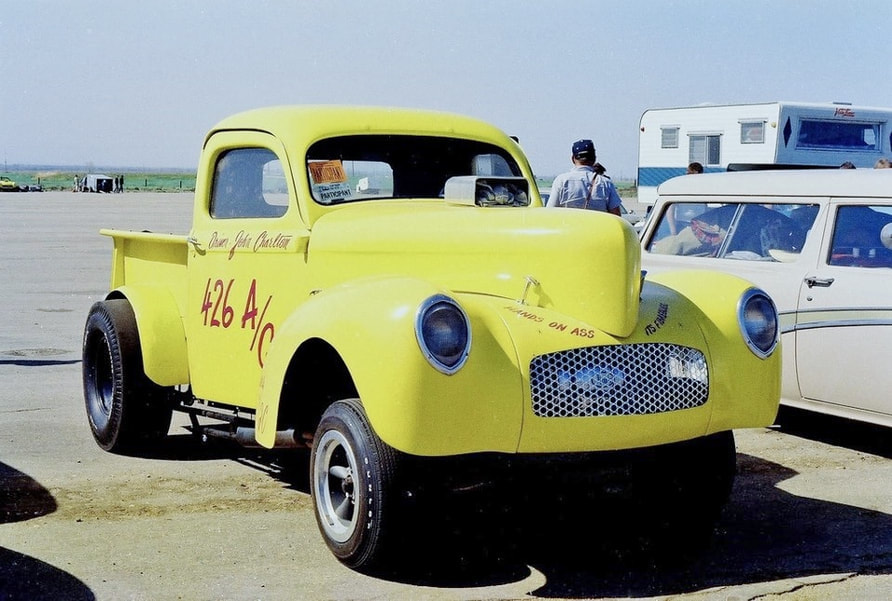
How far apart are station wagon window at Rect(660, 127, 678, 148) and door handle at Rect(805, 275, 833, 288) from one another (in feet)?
53.5

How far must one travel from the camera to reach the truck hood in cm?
460

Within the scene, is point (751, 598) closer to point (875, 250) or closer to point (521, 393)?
point (521, 393)

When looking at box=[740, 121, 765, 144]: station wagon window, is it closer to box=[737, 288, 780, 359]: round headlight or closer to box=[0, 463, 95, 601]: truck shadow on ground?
box=[737, 288, 780, 359]: round headlight

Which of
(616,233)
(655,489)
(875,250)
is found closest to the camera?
(616,233)

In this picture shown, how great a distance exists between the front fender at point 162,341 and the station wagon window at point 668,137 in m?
17.8

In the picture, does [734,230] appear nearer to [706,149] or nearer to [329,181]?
[329,181]

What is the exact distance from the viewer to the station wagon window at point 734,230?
7477 mm

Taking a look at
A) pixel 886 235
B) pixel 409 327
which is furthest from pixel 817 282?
pixel 409 327

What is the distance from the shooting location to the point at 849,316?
6859 mm

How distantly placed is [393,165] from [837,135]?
17.2 meters

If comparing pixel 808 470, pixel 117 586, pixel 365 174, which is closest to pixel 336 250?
pixel 365 174

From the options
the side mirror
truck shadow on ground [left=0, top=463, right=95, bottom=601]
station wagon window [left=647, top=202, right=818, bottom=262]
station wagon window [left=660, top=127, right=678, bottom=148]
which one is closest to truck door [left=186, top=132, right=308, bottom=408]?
truck shadow on ground [left=0, top=463, right=95, bottom=601]

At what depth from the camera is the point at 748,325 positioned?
490 cm

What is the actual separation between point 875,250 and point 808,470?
4.56 ft
